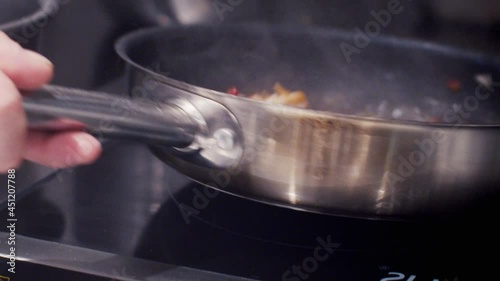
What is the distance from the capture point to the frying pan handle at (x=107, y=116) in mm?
316

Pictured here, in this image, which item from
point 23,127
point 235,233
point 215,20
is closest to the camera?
point 23,127

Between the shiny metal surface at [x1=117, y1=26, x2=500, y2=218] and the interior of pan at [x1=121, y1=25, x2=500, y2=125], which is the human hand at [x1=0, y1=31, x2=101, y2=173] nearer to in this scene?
the shiny metal surface at [x1=117, y1=26, x2=500, y2=218]

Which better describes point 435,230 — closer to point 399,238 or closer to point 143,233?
point 399,238

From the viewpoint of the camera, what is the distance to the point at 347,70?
0.66 metres

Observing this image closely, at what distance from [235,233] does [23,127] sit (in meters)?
0.19

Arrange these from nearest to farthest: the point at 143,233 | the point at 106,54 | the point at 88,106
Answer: the point at 88,106
the point at 143,233
the point at 106,54

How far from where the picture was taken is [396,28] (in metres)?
A: 0.63

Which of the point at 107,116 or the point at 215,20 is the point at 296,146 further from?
the point at 215,20

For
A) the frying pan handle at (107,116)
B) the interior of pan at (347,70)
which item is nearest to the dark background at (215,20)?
the interior of pan at (347,70)

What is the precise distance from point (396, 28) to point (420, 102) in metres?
0.09

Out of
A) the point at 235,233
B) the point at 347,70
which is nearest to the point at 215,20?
the point at 347,70

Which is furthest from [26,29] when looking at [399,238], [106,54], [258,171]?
[399,238]

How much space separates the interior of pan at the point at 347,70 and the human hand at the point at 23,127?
230mm

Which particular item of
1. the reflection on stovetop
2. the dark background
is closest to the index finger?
the reflection on stovetop
